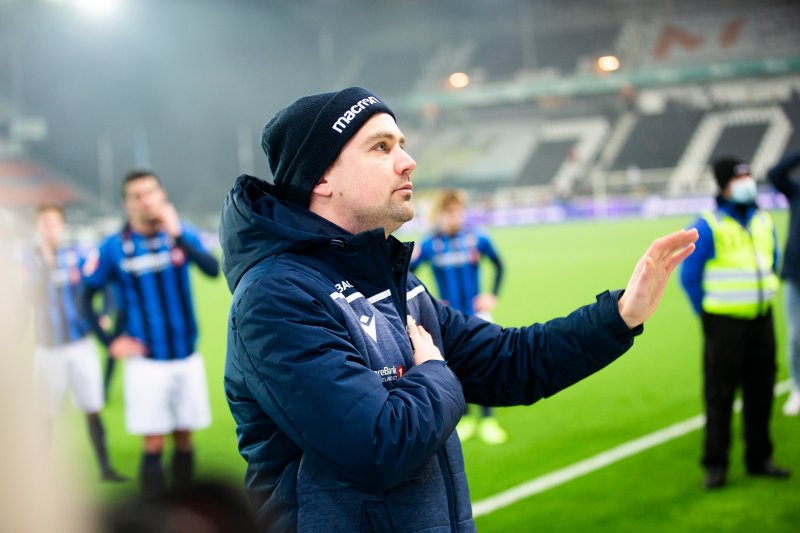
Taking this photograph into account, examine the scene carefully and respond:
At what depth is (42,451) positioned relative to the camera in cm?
68

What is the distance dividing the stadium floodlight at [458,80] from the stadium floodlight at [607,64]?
6960 mm

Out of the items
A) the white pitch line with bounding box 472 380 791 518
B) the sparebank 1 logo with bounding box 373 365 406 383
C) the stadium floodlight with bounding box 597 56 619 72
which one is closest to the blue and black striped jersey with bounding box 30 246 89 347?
the white pitch line with bounding box 472 380 791 518

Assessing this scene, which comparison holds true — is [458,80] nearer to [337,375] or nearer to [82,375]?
[82,375]

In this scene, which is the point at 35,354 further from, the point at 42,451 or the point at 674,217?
the point at 674,217

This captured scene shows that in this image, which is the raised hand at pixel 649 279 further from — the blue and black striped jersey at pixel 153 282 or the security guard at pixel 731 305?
the blue and black striped jersey at pixel 153 282

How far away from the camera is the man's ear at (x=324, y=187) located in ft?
6.85

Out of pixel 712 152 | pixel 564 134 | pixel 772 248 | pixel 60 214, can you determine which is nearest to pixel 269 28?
pixel 564 134

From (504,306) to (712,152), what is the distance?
26534mm

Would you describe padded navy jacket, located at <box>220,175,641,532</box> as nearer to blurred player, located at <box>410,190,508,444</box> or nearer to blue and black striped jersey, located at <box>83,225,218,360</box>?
blue and black striped jersey, located at <box>83,225,218,360</box>

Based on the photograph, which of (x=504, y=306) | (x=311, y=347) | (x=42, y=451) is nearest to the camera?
(x=42, y=451)

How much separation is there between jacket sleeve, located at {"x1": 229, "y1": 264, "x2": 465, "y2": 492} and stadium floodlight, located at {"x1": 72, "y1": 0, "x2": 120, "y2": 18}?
27947 mm

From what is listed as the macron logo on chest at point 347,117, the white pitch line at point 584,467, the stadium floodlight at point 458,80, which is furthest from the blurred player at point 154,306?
the stadium floodlight at point 458,80

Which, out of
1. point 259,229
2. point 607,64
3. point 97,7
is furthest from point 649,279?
point 607,64

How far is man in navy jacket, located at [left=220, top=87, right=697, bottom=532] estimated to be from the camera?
1708mm
